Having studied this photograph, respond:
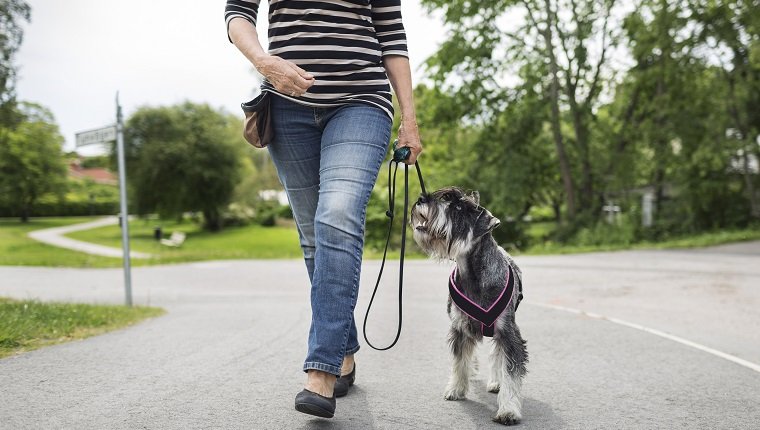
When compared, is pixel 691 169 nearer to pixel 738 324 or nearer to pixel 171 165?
pixel 738 324

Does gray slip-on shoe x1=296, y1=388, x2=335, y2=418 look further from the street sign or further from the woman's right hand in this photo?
the street sign

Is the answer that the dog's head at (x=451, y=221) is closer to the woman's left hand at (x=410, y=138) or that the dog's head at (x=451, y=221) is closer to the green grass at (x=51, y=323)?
the woman's left hand at (x=410, y=138)

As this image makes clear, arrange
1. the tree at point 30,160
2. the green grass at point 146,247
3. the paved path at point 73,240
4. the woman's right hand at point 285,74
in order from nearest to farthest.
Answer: the woman's right hand at point 285,74 < the tree at point 30,160 < the green grass at point 146,247 < the paved path at point 73,240

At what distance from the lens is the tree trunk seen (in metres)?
23.7

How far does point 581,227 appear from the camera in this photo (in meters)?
23.8

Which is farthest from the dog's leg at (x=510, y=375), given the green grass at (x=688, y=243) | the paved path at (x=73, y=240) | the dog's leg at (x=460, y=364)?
the green grass at (x=688, y=243)

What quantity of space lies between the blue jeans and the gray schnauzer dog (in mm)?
410

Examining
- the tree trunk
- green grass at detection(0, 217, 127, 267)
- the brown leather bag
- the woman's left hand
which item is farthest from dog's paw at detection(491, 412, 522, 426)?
the tree trunk

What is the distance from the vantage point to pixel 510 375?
11.1 feet

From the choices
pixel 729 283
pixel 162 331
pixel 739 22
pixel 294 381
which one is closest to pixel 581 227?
pixel 739 22

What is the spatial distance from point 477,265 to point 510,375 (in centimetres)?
59

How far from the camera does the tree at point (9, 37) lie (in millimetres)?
8344

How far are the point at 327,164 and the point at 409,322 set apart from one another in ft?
13.2

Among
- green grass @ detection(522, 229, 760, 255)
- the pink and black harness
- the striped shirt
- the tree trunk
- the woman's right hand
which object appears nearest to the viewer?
the woman's right hand
